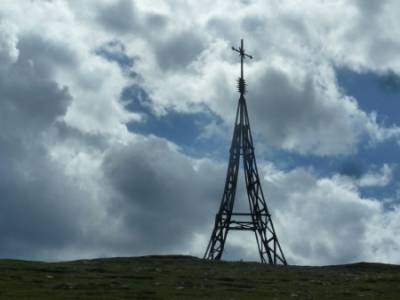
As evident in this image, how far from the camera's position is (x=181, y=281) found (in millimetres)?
46000

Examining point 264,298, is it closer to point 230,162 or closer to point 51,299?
point 51,299

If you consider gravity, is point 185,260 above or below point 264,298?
above

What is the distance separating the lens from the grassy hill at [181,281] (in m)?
39.4

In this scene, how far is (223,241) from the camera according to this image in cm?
8012

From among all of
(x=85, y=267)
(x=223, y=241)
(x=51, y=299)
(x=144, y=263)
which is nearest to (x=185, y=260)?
(x=144, y=263)

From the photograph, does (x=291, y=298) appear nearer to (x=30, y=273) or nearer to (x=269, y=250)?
(x=30, y=273)

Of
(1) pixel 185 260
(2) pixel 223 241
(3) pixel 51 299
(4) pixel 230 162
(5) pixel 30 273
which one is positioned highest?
(4) pixel 230 162

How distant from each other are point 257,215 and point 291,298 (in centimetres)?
4140

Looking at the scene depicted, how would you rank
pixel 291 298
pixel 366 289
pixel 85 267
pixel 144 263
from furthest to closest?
pixel 144 263
pixel 85 267
pixel 366 289
pixel 291 298

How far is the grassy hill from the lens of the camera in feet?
129

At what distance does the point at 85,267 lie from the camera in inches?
2124

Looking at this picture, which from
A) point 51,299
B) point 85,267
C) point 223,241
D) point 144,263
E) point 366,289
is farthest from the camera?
point 223,241

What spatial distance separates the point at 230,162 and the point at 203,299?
45.5 meters

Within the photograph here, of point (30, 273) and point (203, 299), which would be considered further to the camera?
point (30, 273)
